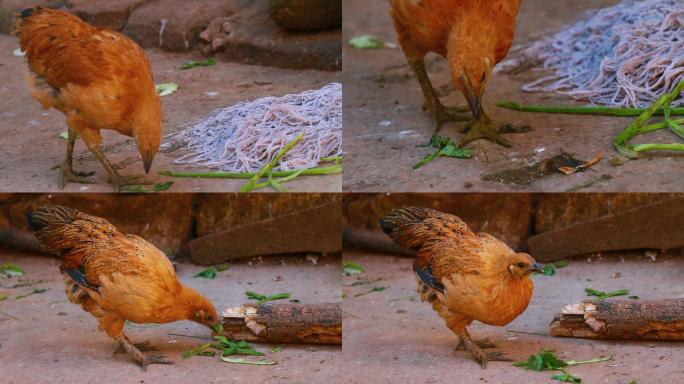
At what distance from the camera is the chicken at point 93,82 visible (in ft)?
18.0

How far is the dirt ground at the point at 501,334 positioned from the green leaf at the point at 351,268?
0.05 metres

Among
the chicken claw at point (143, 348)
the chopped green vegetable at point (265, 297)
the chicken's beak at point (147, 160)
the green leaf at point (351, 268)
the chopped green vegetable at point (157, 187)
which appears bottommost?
the chicken claw at point (143, 348)

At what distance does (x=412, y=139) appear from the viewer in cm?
671

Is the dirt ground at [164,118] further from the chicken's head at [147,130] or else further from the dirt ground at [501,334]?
the dirt ground at [501,334]

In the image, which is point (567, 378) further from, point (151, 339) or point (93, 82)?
point (93, 82)

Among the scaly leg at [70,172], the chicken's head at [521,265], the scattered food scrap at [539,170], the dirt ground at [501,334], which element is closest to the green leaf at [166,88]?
the scaly leg at [70,172]

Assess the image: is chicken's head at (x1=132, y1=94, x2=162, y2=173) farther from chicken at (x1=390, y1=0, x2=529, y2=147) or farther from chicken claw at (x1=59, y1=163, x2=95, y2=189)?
chicken at (x1=390, y1=0, x2=529, y2=147)

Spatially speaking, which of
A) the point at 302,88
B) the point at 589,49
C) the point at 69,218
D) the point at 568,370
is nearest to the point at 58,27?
the point at 69,218

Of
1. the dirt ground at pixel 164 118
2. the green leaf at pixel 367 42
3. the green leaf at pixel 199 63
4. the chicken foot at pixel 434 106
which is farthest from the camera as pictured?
the green leaf at pixel 367 42

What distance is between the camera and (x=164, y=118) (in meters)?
6.16

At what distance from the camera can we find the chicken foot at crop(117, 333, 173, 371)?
5.36 m

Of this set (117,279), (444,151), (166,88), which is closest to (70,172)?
(117,279)

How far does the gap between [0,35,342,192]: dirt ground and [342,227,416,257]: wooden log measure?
765 mm

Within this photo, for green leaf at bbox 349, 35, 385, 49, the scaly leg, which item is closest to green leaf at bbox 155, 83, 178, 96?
the scaly leg
